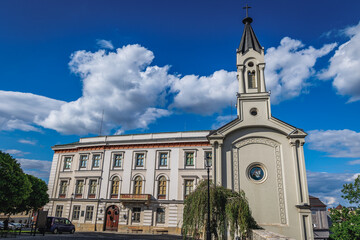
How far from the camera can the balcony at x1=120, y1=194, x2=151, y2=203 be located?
31.6 metres

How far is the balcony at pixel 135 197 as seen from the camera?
104ft

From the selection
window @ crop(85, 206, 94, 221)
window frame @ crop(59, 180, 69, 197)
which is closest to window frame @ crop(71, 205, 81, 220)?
window @ crop(85, 206, 94, 221)

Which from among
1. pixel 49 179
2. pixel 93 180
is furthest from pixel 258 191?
pixel 49 179

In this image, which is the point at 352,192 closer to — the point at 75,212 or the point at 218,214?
the point at 218,214

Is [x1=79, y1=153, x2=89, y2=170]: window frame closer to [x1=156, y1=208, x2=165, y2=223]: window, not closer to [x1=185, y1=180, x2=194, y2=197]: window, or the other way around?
[x1=156, y1=208, x2=165, y2=223]: window

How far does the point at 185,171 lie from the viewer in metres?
32.3

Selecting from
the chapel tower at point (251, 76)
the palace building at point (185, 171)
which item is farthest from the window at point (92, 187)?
the chapel tower at point (251, 76)

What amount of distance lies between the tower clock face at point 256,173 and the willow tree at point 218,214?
537 centimetres

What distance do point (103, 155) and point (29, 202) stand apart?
414 inches

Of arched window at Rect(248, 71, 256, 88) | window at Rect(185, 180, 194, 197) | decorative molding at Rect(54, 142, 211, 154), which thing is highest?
arched window at Rect(248, 71, 256, 88)

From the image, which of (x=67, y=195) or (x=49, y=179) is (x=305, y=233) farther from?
(x=49, y=179)

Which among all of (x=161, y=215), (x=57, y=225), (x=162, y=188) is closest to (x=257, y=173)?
(x=162, y=188)

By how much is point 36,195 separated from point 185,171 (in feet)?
60.2

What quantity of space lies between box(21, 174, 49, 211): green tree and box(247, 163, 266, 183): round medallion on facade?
81.4 ft
